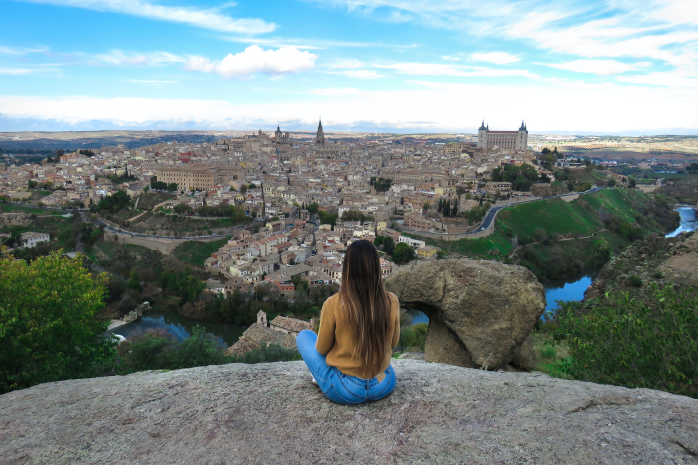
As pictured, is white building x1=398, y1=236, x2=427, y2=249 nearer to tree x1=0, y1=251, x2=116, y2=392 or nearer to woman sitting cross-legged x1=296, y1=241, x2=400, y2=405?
tree x1=0, y1=251, x2=116, y2=392

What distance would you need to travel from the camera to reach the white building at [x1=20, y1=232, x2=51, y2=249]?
3035 cm

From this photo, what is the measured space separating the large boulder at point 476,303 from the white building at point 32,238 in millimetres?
33527

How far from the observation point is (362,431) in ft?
6.75

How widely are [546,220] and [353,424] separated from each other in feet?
117

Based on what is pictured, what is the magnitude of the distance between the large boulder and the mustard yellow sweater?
226 cm

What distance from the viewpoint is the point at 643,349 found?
3.91m

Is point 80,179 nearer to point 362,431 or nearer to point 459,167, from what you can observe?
point 459,167

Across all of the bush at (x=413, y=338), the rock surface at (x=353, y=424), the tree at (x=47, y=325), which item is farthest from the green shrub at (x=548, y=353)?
the tree at (x=47, y=325)

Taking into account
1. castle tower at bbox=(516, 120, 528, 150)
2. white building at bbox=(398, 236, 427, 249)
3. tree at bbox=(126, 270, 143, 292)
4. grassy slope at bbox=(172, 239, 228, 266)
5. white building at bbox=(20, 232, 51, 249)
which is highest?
castle tower at bbox=(516, 120, 528, 150)

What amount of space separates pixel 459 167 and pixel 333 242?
29.5 metres

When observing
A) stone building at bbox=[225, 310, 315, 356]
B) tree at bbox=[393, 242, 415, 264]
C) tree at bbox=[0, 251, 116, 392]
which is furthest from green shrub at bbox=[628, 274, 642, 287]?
tree at bbox=[393, 242, 415, 264]

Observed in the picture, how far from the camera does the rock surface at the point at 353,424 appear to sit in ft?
6.29

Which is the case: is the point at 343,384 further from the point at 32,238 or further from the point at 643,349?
the point at 32,238

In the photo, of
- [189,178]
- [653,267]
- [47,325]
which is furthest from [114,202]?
[653,267]
